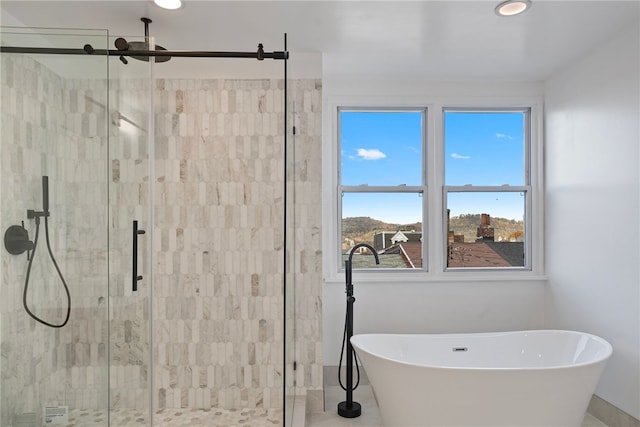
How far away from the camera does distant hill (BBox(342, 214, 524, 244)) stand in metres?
3.71

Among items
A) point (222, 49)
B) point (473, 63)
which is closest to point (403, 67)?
point (473, 63)

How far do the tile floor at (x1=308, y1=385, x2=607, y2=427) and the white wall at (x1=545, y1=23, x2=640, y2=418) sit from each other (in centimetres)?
66

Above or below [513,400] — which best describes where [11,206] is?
above

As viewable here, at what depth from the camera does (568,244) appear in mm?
3314

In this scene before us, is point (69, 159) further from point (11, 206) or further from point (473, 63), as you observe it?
point (473, 63)

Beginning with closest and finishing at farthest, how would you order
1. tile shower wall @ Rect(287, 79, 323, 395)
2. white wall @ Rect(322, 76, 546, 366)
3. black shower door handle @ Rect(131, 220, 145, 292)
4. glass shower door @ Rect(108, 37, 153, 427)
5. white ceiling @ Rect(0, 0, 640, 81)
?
glass shower door @ Rect(108, 37, 153, 427)
black shower door handle @ Rect(131, 220, 145, 292)
white ceiling @ Rect(0, 0, 640, 81)
tile shower wall @ Rect(287, 79, 323, 395)
white wall @ Rect(322, 76, 546, 366)

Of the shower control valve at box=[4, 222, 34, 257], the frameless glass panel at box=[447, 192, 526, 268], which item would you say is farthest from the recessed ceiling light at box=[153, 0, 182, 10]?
the frameless glass panel at box=[447, 192, 526, 268]

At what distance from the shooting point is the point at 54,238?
183 centimetres

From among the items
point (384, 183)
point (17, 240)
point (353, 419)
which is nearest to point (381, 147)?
point (384, 183)

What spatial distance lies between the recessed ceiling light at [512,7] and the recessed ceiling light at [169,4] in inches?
67.8

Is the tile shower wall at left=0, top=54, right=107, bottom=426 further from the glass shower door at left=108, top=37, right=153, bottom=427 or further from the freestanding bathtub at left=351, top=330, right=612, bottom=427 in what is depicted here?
the freestanding bathtub at left=351, top=330, right=612, bottom=427

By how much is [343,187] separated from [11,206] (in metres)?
2.40

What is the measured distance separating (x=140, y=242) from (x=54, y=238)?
57cm

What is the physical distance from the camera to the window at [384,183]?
370 centimetres
